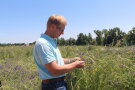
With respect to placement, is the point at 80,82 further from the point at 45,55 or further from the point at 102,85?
the point at 45,55

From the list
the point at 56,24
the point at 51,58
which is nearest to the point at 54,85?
the point at 51,58

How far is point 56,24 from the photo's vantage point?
104 inches

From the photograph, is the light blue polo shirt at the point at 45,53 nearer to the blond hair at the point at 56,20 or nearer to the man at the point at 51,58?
the man at the point at 51,58

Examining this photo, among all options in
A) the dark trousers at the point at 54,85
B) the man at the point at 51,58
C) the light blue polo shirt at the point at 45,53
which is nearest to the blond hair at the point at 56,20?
the man at the point at 51,58

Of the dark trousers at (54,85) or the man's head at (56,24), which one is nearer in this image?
the man's head at (56,24)

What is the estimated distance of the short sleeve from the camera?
2592mm

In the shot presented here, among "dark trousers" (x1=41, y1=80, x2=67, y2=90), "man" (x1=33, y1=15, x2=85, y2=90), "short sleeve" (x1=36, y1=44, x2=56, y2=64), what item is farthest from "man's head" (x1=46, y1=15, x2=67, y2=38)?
"dark trousers" (x1=41, y1=80, x2=67, y2=90)

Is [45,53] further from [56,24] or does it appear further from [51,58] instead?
[56,24]

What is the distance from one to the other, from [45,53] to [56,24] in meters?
0.33

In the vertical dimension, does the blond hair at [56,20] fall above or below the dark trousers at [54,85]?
above

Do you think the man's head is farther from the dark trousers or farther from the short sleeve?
the dark trousers

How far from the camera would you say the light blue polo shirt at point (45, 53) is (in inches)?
103

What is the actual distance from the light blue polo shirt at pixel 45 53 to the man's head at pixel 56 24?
0.09 meters

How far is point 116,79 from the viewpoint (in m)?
3.61
